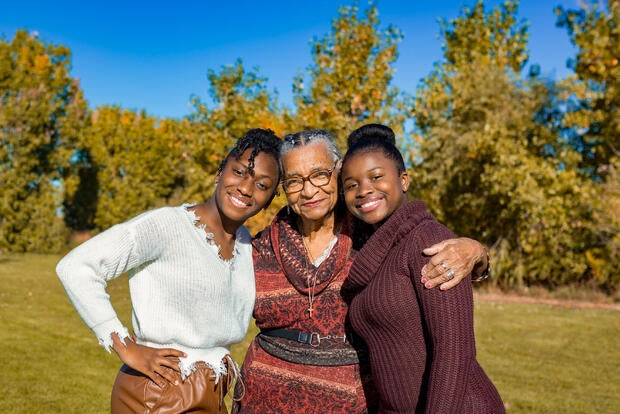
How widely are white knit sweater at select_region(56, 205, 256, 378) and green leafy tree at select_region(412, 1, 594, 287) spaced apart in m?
12.6

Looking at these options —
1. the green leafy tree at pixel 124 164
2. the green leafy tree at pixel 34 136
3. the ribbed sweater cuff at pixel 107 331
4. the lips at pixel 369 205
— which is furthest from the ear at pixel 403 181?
the green leafy tree at pixel 124 164

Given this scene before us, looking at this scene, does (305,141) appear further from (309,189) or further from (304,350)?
(304,350)

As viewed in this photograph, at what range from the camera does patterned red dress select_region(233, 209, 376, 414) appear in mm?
2779

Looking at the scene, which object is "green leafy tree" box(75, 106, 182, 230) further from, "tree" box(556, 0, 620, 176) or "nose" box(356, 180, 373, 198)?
"nose" box(356, 180, 373, 198)

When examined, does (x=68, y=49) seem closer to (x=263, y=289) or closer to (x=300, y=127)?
(x=300, y=127)

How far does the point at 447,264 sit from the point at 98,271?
1401 mm

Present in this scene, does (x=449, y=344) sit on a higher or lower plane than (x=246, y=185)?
lower

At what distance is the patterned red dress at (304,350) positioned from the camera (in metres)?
2.78

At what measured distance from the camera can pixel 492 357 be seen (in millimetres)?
9133

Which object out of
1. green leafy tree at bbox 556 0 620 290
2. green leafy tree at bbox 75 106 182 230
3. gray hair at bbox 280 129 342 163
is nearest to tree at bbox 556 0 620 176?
green leafy tree at bbox 556 0 620 290

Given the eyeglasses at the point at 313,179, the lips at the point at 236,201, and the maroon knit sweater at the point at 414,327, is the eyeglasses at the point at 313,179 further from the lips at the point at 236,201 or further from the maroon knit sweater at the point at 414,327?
the maroon knit sweater at the point at 414,327

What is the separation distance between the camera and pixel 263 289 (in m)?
2.99

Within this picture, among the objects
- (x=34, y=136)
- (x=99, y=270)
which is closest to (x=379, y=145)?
(x=99, y=270)

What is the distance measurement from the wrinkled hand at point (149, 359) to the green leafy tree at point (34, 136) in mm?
24016
